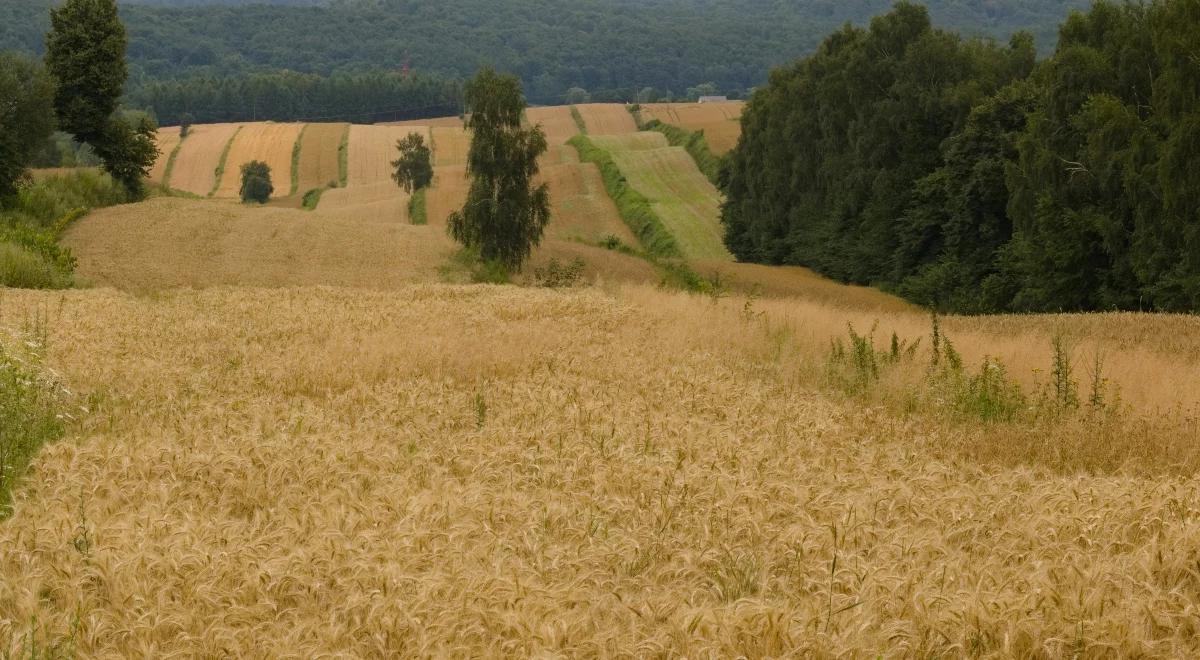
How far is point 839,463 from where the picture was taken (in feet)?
29.9

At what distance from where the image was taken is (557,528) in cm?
689

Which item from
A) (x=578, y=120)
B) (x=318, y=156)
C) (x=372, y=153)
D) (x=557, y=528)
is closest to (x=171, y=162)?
(x=318, y=156)

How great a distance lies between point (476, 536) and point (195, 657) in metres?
1.93

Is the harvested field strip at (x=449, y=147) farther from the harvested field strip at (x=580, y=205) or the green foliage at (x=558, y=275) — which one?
the green foliage at (x=558, y=275)

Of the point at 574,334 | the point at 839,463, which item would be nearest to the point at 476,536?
the point at 839,463

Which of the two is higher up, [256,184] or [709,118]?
[709,118]

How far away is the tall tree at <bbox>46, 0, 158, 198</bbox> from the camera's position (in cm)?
5431

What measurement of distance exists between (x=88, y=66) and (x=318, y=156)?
67624 millimetres

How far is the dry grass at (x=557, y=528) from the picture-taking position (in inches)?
202

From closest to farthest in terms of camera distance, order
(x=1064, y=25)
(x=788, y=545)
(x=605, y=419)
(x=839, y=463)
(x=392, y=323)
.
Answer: (x=788, y=545), (x=839, y=463), (x=605, y=419), (x=392, y=323), (x=1064, y=25)

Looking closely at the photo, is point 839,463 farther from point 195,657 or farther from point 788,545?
point 195,657

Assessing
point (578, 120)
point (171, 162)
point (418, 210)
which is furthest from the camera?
point (578, 120)

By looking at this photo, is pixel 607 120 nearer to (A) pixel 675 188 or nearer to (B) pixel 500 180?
(A) pixel 675 188

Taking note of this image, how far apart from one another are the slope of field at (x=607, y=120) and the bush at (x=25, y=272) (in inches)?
4144
